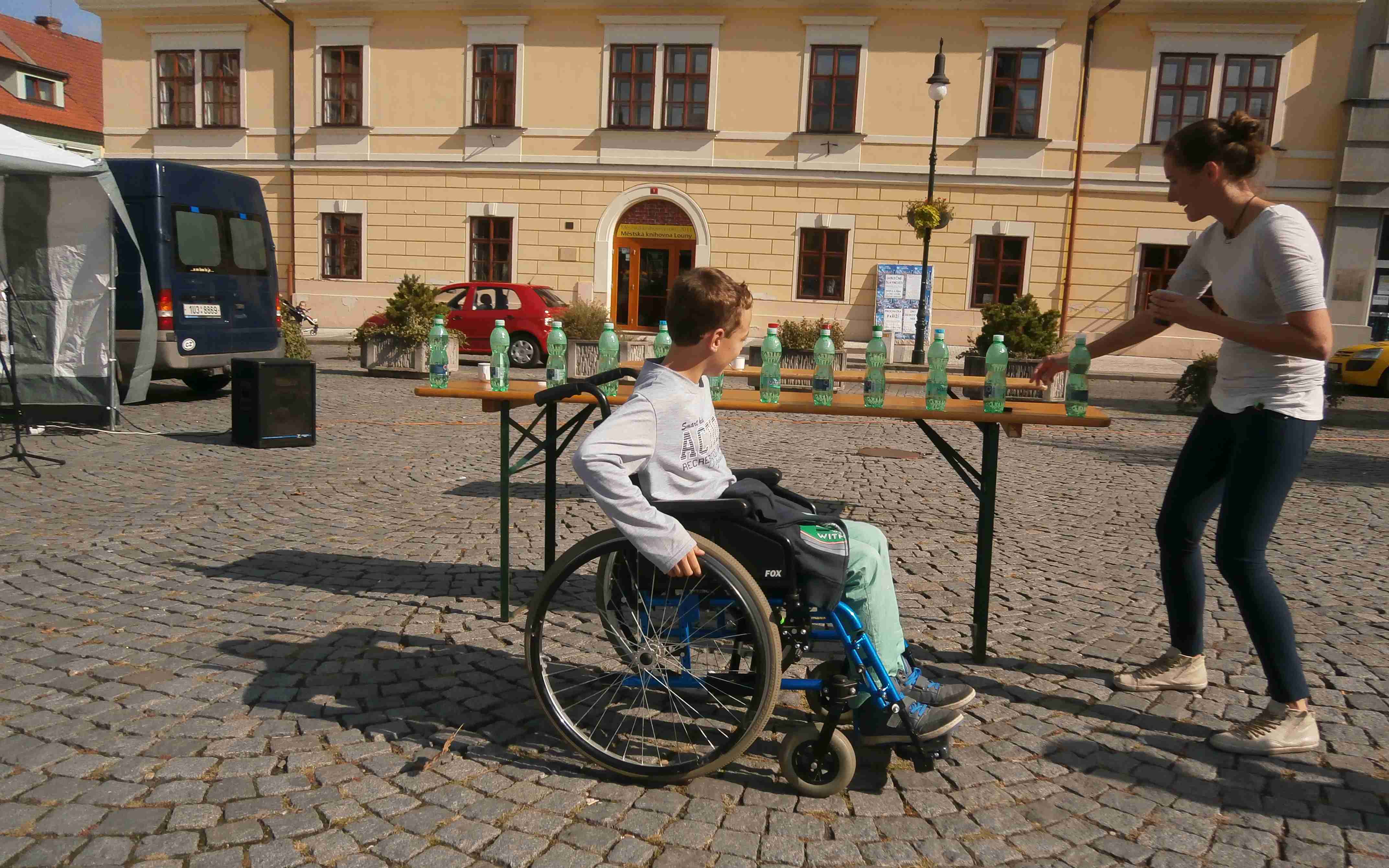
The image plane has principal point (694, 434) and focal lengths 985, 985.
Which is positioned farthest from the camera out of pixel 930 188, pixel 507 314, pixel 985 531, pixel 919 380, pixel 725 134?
pixel 725 134

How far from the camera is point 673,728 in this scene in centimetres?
329

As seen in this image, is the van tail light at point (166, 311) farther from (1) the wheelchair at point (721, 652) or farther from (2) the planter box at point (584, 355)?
(1) the wheelchair at point (721, 652)

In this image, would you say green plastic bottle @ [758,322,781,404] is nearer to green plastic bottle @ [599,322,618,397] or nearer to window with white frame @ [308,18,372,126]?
green plastic bottle @ [599,322,618,397]

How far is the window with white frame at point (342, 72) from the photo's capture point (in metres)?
24.8

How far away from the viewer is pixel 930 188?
69.8ft

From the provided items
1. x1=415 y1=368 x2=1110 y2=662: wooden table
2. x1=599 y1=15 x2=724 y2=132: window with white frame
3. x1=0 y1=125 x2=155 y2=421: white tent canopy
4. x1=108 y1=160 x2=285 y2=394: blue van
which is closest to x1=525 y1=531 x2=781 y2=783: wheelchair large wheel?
x1=415 y1=368 x2=1110 y2=662: wooden table

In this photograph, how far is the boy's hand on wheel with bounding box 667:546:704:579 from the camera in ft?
8.80

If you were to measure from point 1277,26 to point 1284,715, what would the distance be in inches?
947

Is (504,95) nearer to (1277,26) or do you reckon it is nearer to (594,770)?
(1277,26)

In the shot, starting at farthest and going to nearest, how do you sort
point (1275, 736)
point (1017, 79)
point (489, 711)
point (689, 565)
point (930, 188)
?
point (1017, 79), point (930, 188), point (489, 711), point (1275, 736), point (689, 565)

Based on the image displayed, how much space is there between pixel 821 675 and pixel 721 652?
0.32 metres

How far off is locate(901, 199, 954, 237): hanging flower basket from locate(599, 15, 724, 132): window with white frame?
5.74 metres

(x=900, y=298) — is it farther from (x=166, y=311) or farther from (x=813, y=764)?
(x=813, y=764)

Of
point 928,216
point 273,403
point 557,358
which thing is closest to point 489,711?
point 557,358
